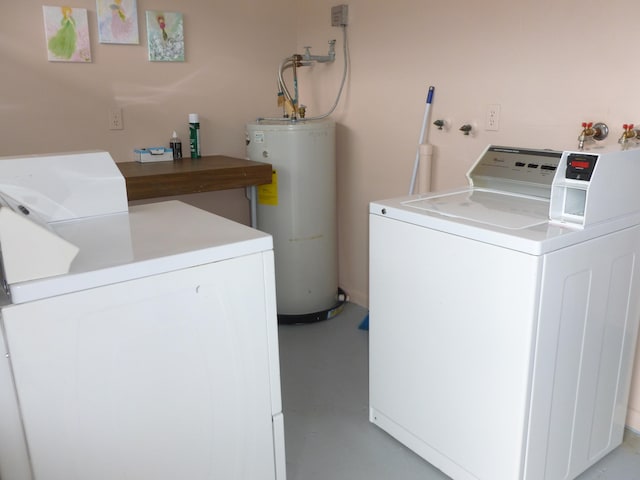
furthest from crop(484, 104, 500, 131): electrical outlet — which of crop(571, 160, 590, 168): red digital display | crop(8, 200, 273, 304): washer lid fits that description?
crop(8, 200, 273, 304): washer lid

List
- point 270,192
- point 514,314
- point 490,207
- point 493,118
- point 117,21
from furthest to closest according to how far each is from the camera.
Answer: point 270,192, point 117,21, point 493,118, point 490,207, point 514,314

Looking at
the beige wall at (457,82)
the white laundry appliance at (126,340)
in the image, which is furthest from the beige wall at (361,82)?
the white laundry appliance at (126,340)

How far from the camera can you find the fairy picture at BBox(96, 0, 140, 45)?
9.21 ft

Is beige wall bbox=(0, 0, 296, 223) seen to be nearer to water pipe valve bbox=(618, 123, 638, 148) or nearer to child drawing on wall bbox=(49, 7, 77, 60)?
child drawing on wall bbox=(49, 7, 77, 60)

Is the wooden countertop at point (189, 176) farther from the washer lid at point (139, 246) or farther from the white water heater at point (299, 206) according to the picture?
the washer lid at point (139, 246)

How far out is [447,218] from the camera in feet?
5.63

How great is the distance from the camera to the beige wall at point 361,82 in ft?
6.94

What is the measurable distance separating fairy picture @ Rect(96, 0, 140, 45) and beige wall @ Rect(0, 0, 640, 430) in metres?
0.04

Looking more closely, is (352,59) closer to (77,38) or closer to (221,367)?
(77,38)

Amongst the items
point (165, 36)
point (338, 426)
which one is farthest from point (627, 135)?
point (165, 36)

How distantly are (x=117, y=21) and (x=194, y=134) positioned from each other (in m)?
0.68

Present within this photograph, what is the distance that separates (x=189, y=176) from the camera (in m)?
2.66

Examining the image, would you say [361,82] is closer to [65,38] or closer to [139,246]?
[65,38]

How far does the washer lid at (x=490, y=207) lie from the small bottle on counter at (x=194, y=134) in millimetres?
1592
